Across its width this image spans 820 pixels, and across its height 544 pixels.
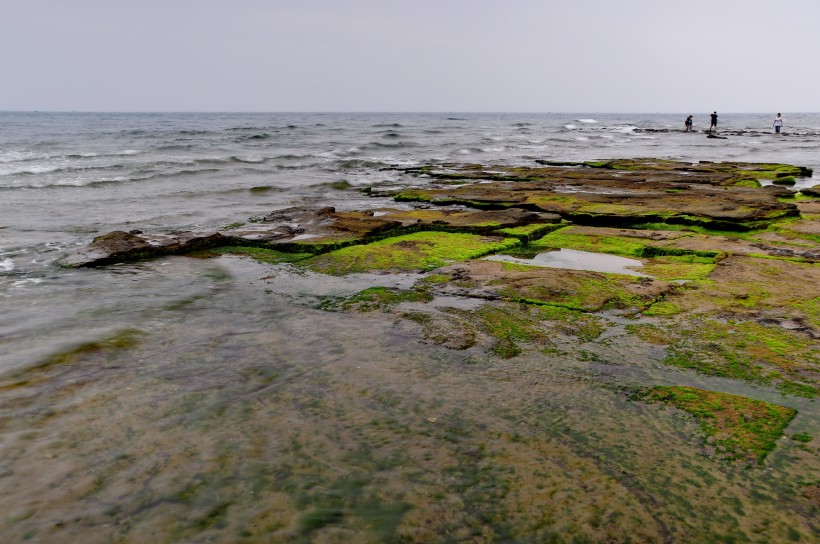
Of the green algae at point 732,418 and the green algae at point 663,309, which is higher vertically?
the green algae at point 663,309

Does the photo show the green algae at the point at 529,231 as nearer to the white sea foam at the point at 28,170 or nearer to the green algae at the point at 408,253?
the green algae at the point at 408,253

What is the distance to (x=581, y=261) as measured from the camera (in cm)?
721

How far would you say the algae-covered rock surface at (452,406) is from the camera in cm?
274

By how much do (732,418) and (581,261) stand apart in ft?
12.8

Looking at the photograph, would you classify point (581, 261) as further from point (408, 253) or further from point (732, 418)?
point (732, 418)

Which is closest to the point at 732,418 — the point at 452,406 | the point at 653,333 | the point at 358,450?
the point at 653,333

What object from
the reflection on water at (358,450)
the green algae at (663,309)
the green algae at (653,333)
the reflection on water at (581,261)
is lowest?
the reflection on water at (358,450)

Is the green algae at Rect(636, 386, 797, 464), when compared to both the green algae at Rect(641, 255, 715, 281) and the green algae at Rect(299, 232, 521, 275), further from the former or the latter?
the green algae at Rect(299, 232, 521, 275)

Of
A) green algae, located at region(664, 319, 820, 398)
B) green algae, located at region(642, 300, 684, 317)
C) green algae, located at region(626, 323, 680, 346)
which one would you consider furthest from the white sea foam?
green algae, located at region(664, 319, 820, 398)

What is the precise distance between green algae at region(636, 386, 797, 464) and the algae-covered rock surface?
1cm

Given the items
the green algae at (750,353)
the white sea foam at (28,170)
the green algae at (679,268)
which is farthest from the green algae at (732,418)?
the white sea foam at (28,170)

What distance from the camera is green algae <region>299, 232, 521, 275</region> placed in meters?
7.24

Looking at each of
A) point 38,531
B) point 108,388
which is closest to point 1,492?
point 38,531

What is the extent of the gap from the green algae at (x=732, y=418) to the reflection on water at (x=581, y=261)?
118 inches
